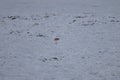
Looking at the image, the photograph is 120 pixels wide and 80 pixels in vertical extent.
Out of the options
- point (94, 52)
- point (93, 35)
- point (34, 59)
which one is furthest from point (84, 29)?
point (34, 59)

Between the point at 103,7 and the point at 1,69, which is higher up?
the point at 103,7

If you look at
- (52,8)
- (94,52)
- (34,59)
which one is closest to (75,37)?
(94,52)

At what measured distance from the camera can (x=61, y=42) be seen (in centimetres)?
631

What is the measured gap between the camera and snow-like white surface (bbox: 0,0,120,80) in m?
4.82

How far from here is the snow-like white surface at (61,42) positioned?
4.82m

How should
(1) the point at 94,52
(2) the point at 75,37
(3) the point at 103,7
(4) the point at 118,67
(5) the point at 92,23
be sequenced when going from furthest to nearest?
(3) the point at 103,7 → (5) the point at 92,23 → (2) the point at 75,37 → (1) the point at 94,52 → (4) the point at 118,67

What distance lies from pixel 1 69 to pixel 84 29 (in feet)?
11.3

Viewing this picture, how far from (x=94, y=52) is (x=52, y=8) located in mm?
4892

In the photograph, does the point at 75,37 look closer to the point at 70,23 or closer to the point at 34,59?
the point at 70,23

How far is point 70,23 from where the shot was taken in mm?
7703

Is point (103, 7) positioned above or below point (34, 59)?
above

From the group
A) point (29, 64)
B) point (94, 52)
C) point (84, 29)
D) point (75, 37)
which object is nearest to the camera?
point (29, 64)

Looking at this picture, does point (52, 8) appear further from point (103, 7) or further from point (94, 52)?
A: point (94, 52)

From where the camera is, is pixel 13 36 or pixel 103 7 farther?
pixel 103 7
